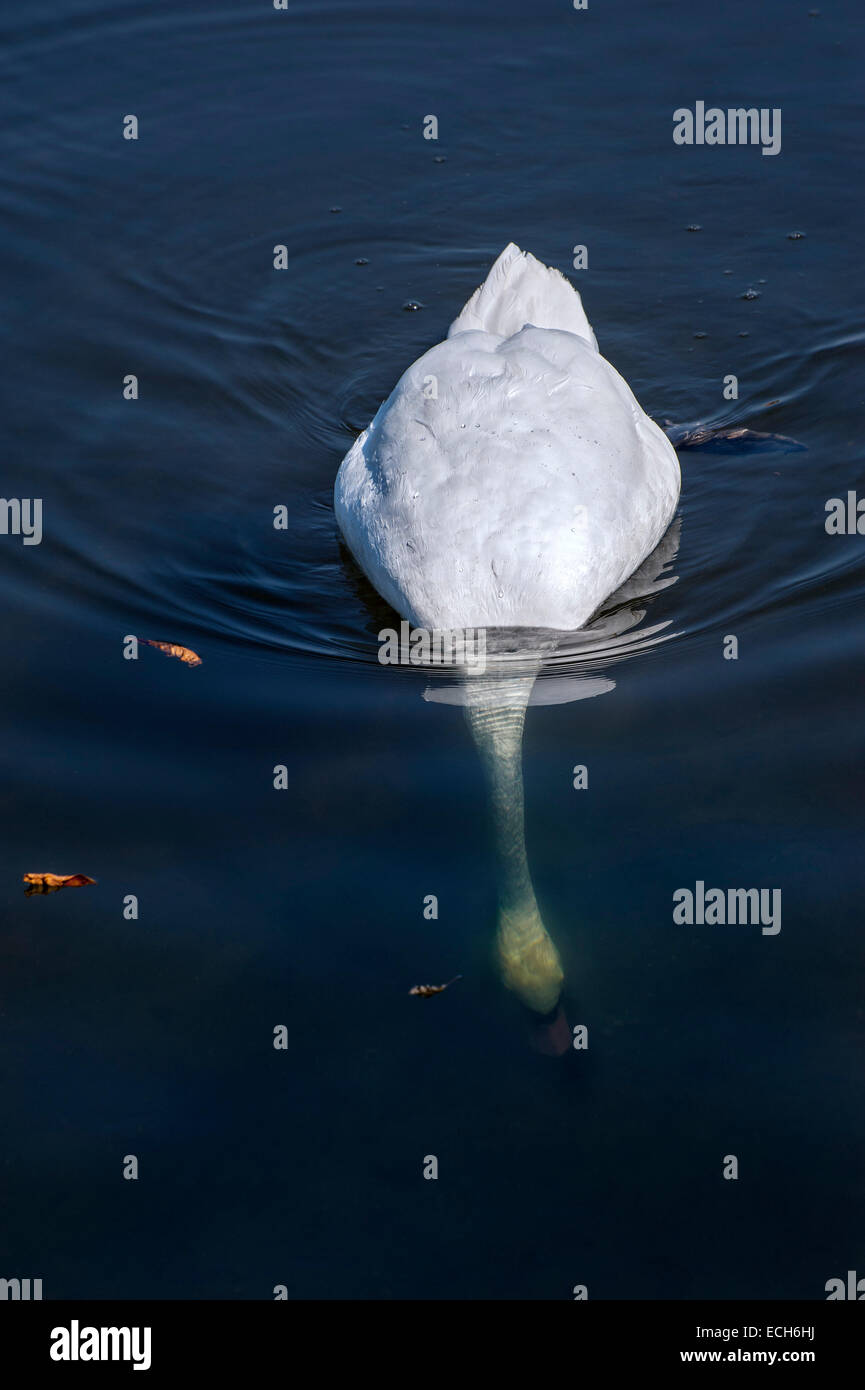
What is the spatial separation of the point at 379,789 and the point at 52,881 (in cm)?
136

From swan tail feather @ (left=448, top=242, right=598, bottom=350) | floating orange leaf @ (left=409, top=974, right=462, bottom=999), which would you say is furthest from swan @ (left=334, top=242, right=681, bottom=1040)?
floating orange leaf @ (left=409, top=974, right=462, bottom=999)

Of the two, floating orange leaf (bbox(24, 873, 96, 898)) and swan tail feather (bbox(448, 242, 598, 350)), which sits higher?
swan tail feather (bbox(448, 242, 598, 350))

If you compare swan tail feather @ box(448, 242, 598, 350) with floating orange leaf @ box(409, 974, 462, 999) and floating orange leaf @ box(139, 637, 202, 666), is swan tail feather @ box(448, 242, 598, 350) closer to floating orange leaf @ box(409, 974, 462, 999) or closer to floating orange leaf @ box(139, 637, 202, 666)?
floating orange leaf @ box(139, 637, 202, 666)

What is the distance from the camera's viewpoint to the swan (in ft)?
22.6

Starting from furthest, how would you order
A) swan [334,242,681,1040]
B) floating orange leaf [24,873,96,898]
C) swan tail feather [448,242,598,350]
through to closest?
swan tail feather [448,242,598,350] < swan [334,242,681,1040] < floating orange leaf [24,873,96,898]

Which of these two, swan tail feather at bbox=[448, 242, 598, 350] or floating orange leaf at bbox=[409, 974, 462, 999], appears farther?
swan tail feather at bbox=[448, 242, 598, 350]

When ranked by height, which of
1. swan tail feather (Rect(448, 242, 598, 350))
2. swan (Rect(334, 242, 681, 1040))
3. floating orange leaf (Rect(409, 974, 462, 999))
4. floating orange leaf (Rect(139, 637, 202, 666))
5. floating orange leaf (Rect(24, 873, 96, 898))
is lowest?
floating orange leaf (Rect(409, 974, 462, 999))

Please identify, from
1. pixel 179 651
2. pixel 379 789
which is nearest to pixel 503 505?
pixel 379 789

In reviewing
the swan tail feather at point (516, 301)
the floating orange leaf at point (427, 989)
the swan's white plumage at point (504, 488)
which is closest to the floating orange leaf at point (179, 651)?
the swan's white plumage at point (504, 488)

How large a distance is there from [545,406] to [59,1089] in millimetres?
3915

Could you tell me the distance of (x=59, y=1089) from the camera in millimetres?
5246

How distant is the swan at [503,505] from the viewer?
6.89m

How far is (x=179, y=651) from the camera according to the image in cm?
722
